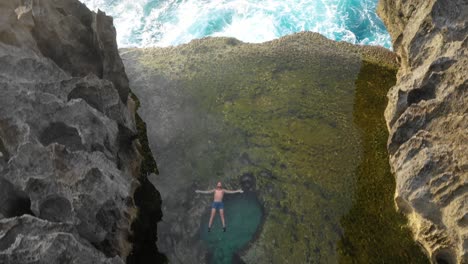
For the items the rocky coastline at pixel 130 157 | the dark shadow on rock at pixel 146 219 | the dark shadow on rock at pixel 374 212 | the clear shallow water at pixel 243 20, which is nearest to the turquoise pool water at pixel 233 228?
the rocky coastline at pixel 130 157

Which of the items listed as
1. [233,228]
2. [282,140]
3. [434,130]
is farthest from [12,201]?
[434,130]

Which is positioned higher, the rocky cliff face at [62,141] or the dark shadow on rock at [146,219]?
the rocky cliff face at [62,141]

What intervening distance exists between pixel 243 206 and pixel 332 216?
5.82 m

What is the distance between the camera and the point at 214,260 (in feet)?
88.0

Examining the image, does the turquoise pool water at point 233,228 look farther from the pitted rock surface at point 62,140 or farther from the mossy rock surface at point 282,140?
the pitted rock surface at point 62,140

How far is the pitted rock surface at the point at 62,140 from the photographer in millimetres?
20672

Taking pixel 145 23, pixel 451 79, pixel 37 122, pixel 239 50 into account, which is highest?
pixel 451 79

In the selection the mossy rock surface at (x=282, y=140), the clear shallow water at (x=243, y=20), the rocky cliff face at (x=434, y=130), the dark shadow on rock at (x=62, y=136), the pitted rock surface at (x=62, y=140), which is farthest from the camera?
the clear shallow water at (x=243, y=20)

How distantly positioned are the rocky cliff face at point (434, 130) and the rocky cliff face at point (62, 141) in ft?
57.2

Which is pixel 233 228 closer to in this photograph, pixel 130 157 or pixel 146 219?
pixel 146 219

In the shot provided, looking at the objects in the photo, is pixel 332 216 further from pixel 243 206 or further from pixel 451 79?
pixel 451 79

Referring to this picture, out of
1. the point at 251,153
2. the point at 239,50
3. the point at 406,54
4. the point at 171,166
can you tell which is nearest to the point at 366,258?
the point at 251,153

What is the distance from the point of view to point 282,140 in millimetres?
33531

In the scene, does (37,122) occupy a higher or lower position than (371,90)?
higher
